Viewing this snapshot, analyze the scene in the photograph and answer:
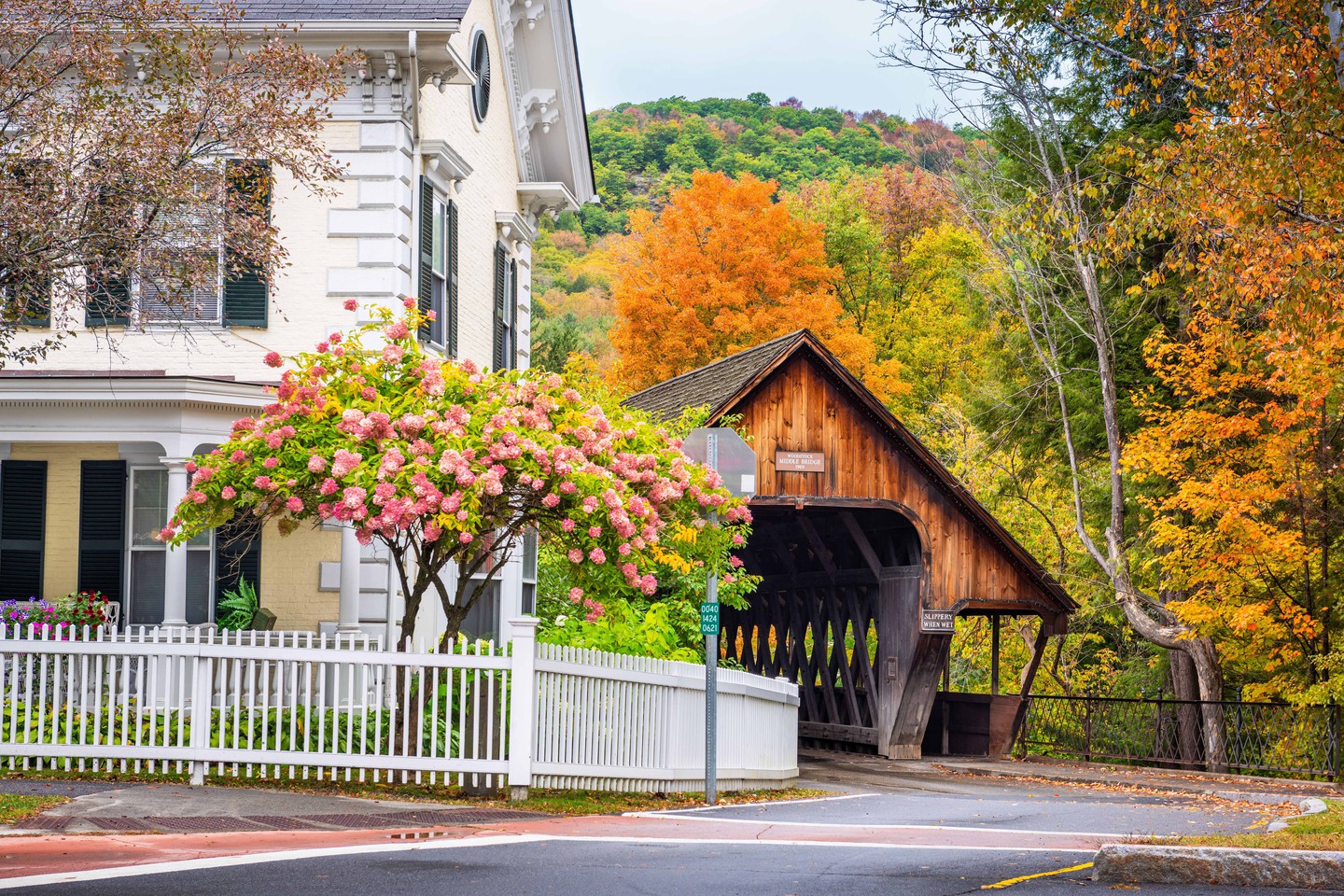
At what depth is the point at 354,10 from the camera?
16938 mm

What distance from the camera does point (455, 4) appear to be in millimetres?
16891

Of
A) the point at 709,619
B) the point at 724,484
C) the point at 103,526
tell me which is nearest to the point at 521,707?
the point at 709,619

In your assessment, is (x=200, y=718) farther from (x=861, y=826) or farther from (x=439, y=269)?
(x=439, y=269)

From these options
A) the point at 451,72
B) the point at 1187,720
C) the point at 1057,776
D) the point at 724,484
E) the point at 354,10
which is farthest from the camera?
the point at 1187,720

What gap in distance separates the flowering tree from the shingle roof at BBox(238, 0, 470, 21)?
182 inches

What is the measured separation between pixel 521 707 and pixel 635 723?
1.95 meters

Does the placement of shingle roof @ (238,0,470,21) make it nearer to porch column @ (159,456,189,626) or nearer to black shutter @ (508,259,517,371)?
porch column @ (159,456,189,626)

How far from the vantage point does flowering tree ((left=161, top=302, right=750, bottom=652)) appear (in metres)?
12.1

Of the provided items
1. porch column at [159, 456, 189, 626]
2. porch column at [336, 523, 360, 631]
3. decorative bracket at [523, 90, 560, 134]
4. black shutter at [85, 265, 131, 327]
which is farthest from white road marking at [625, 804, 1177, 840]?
decorative bracket at [523, 90, 560, 134]

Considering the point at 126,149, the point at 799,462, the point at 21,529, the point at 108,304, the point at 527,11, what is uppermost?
the point at 527,11

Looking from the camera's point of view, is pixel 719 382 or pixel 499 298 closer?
pixel 499 298

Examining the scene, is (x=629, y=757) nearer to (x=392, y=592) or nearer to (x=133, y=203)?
(x=392, y=592)

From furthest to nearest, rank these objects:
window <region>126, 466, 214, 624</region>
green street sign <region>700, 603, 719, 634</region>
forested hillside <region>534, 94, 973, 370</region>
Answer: forested hillside <region>534, 94, 973, 370</region> < window <region>126, 466, 214, 624</region> < green street sign <region>700, 603, 719, 634</region>

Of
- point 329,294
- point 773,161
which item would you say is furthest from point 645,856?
point 773,161
